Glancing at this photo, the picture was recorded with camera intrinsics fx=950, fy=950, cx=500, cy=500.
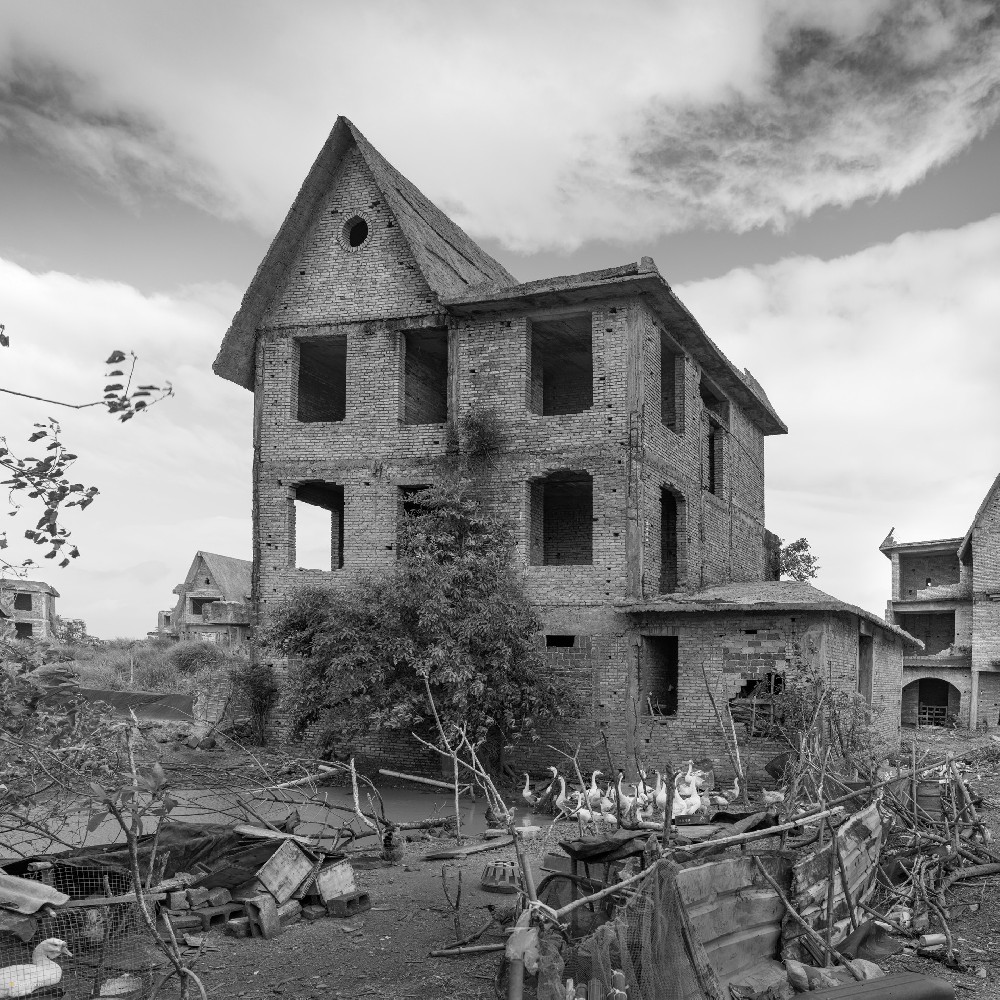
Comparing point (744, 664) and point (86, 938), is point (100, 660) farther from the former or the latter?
point (86, 938)

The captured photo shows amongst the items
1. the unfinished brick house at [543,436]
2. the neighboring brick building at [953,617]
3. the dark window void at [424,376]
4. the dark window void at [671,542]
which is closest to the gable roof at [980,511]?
the neighboring brick building at [953,617]

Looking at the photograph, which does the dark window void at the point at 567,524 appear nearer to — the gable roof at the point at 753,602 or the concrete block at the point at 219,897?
the gable roof at the point at 753,602

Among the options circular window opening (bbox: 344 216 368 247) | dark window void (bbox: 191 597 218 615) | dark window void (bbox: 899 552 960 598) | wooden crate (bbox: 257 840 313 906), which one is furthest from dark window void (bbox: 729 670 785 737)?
dark window void (bbox: 191 597 218 615)

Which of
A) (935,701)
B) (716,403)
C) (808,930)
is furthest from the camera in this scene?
(935,701)

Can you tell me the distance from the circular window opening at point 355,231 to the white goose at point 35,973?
16806mm

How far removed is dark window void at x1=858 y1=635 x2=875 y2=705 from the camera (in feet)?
72.5

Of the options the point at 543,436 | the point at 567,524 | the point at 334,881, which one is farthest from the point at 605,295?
the point at 334,881

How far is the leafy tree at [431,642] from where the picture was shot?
1631cm

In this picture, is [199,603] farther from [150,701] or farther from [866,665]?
[866,665]

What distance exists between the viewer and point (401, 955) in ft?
27.5

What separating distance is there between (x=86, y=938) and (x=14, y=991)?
968 millimetres

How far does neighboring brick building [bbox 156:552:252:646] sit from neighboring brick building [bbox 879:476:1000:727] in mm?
30148

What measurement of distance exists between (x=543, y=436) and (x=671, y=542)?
16.2ft

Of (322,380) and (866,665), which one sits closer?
(866,665)
